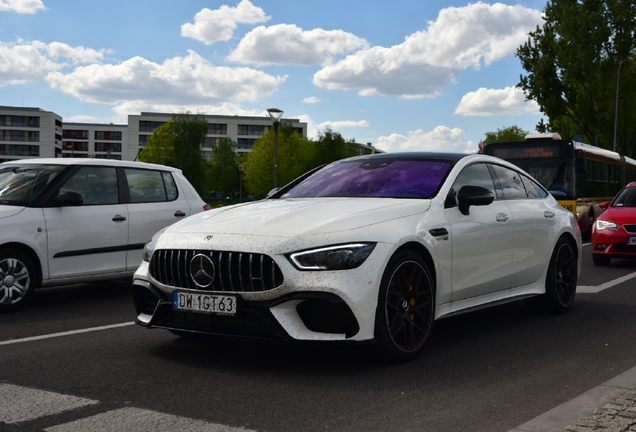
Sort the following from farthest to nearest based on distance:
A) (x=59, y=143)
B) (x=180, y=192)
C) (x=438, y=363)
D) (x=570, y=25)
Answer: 1. (x=59, y=143)
2. (x=570, y=25)
3. (x=180, y=192)
4. (x=438, y=363)

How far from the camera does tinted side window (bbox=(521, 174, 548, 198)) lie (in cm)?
796

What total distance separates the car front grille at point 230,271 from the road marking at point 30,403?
1.12 m

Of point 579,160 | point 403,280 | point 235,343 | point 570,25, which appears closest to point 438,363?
point 403,280

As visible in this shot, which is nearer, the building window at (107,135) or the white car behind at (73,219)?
the white car behind at (73,219)

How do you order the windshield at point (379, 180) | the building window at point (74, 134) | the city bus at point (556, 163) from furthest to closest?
the building window at point (74, 134), the city bus at point (556, 163), the windshield at point (379, 180)

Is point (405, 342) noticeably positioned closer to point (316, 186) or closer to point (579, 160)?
point (316, 186)

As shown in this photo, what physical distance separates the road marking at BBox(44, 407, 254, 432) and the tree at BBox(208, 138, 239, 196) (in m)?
121

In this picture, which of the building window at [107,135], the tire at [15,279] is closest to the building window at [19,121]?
the building window at [107,135]

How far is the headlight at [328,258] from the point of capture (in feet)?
16.9

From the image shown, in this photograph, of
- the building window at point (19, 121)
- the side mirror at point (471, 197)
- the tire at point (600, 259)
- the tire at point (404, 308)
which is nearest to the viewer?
the tire at point (404, 308)

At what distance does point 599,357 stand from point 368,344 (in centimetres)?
182

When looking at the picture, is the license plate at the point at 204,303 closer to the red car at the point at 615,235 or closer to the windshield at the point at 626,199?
the red car at the point at 615,235

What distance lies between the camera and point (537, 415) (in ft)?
14.3

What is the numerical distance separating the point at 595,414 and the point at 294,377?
1.87 meters
